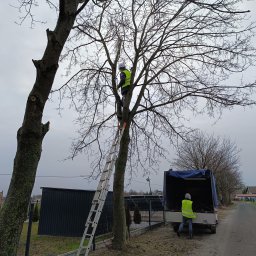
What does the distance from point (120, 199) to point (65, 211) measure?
5007 millimetres

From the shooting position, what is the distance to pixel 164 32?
39.3 ft

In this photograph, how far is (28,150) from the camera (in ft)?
16.1

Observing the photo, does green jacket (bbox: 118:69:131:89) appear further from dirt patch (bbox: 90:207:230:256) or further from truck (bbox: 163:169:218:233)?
truck (bbox: 163:169:218:233)

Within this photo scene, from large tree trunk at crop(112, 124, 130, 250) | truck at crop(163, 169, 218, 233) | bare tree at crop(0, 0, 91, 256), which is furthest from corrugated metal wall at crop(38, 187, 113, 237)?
bare tree at crop(0, 0, 91, 256)

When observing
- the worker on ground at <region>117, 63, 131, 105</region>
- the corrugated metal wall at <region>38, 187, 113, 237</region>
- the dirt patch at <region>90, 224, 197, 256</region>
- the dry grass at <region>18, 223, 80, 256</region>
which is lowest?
Result: the dry grass at <region>18, 223, 80, 256</region>

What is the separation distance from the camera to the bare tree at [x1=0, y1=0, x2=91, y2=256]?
4672 millimetres

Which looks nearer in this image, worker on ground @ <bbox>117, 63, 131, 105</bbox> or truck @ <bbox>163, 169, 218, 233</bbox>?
worker on ground @ <bbox>117, 63, 131, 105</bbox>

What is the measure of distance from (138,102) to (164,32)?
253 centimetres

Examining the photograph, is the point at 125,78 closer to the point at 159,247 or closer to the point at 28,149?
the point at 159,247

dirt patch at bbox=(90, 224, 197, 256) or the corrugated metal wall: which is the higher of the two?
the corrugated metal wall

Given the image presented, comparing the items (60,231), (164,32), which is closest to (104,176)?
(164,32)

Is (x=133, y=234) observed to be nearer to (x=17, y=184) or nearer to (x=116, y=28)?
(x=116, y=28)

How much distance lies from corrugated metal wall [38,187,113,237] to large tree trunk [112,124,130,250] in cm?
374

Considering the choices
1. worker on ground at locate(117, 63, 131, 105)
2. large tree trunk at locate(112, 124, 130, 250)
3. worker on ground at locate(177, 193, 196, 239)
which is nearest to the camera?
large tree trunk at locate(112, 124, 130, 250)
